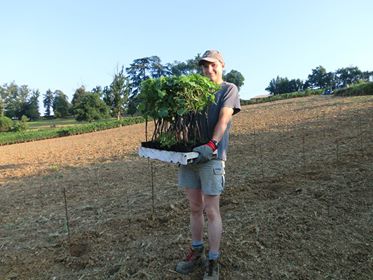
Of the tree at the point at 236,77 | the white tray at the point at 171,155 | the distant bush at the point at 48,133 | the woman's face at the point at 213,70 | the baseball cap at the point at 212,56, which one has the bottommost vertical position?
the distant bush at the point at 48,133

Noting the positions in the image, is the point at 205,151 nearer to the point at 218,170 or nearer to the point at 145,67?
the point at 218,170

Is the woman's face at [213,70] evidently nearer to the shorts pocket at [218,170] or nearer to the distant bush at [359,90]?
the shorts pocket at [218,170]

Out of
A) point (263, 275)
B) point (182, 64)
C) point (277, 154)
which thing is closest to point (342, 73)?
point (182, 64)

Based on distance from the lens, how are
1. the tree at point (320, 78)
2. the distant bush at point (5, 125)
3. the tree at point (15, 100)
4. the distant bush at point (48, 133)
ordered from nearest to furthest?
the distant bush at point (48, 133), the distant bush at point (5, 125), the tree at point (15, 100), the tree at point (320, 78)

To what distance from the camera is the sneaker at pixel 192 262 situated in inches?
119

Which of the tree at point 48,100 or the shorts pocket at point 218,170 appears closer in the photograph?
the shorts pocket at point 218,170

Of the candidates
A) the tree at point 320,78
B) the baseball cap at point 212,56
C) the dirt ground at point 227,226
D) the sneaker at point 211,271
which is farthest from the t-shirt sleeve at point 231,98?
the tree at point 320,78

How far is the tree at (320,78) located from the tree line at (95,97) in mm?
25768

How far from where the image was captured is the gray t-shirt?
279 cm

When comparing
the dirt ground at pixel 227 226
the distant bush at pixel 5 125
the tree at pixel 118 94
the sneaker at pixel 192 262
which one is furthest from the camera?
the tree at pixel 118 94

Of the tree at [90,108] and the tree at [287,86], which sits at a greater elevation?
the tree at [287,86]

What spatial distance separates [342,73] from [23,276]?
10839 cm

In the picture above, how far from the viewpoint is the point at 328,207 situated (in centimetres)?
427

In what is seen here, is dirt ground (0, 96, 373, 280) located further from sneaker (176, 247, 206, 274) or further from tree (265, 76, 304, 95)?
tree (265, 76, 304, 95)
